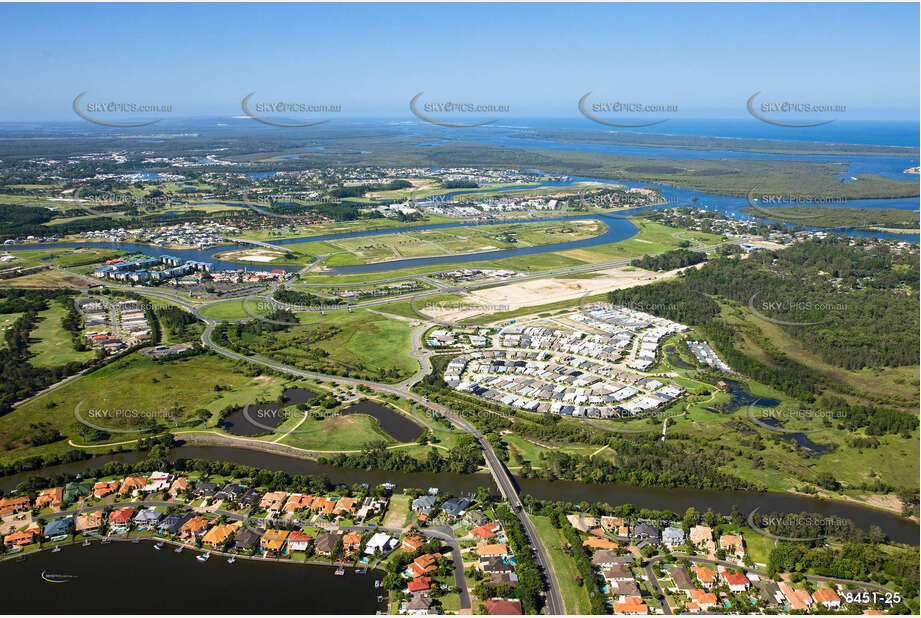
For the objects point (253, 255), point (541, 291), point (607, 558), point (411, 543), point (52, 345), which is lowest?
point (607, 558)

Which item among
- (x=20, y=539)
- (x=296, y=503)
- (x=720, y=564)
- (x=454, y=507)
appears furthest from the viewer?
(x=296, y=503)

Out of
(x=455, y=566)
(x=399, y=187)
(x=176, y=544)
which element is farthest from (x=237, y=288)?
(x=399, y=187)

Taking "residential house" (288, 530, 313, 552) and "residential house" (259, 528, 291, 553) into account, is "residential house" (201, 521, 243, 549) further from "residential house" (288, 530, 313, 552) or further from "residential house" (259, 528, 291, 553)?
"residential house" (288, 530, 313, 552)

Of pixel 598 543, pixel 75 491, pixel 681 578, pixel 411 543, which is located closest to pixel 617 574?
pixel 598 543

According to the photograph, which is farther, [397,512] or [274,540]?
[397,512]

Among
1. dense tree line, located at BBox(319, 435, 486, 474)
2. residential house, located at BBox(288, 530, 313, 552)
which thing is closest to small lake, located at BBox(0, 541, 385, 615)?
residential house, located at BBox(288, 530, 313, 552)

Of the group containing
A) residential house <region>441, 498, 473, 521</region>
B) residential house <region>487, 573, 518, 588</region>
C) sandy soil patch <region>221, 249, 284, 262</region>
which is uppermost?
sandy soil patch <region>221, 249, 284, 262</region>

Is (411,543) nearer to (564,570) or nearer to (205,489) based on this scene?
(564,570)

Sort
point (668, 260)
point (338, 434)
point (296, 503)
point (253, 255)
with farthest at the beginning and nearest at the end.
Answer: point (253, 255) → point (668, 260) → point (338, 434) → point (296, 503)
